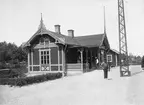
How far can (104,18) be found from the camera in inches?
1305

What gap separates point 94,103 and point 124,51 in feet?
36.5

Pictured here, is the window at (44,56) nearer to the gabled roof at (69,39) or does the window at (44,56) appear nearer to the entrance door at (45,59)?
the entrance door at (45,59)

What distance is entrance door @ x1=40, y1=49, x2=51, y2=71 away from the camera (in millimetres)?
23062

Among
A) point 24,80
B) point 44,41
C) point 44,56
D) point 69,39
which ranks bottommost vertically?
point 24,80

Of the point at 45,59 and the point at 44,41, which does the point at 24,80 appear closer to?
the point at 45,59

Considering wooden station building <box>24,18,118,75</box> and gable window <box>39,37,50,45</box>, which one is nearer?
wooden station building <box>24,18,118,75</box>

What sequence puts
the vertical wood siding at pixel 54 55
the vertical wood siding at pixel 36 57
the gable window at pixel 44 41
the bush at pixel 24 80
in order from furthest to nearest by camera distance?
the vertical wood siding at pixel 36 57 < the gable window at pixel 44 41 < the vertical wood siding at pixel 54 55 < the bush at pixel 24 80

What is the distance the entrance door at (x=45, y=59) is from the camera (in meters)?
23.1

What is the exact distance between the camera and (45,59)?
2333 centimetres

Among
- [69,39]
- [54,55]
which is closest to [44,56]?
[54,55]

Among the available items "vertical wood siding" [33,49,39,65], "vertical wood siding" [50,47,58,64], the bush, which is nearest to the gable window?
"vertical wood siding" [50,47,58,64]

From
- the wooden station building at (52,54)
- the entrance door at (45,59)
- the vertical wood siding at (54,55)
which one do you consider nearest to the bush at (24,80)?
the wooden station building at (52,54)

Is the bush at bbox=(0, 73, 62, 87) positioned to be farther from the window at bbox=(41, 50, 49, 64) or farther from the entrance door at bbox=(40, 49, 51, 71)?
the window at bbox=(41, 50, 49, 64)

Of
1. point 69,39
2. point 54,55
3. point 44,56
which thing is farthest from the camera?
point 69,39
